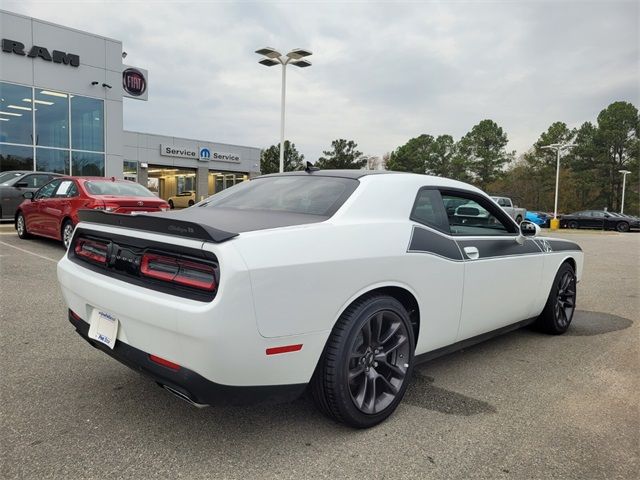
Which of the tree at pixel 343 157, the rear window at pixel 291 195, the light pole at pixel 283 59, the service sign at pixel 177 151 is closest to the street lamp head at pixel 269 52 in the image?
the light pole at pixel 283 59

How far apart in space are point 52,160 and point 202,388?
19.4m

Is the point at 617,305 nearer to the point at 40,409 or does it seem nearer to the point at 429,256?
the point at 429,256

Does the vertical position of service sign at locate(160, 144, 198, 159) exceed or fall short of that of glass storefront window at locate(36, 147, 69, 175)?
it exceeds it

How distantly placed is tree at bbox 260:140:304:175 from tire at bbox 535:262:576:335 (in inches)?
2286

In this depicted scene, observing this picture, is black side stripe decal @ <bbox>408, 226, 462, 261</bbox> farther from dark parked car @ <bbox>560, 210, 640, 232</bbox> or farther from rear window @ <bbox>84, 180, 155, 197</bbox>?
dark parked car @ <bbox>560, 210, 640, 232</bbox>

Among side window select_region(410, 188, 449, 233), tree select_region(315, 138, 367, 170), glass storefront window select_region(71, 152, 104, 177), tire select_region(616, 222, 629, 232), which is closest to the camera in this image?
side window select_region(410, 188, 449, 233)

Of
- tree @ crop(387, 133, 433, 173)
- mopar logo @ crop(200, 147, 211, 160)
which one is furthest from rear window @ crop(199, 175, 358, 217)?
tree @ crop(387, 133, 433, 173)

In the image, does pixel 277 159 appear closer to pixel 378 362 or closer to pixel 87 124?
pixel 87 124

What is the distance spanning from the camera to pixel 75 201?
330 inches

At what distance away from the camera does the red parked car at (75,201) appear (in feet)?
26.8

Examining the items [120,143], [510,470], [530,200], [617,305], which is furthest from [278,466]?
[530,200]

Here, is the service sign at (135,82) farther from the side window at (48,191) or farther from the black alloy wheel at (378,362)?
the black alloy wheel at (378,362)

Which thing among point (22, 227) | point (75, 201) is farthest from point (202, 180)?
point (75, 201)

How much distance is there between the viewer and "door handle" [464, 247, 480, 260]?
3268 millimetres
